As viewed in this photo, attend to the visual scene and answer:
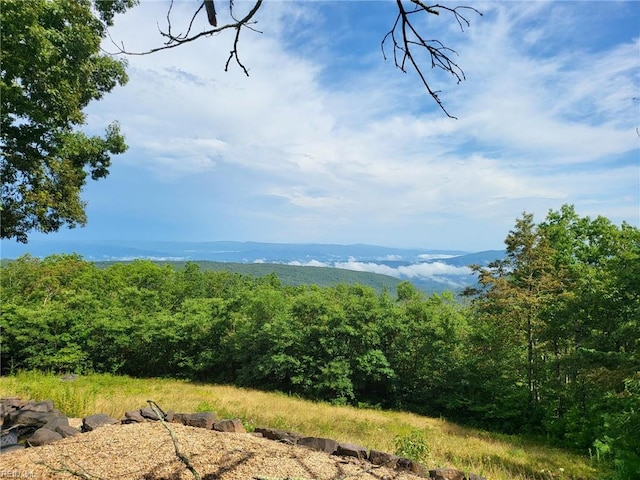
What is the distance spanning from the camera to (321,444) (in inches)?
212

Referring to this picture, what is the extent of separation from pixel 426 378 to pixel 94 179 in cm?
1691

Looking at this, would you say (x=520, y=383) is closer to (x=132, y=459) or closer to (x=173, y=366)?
(x=132, y=459)

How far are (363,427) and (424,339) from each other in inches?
338

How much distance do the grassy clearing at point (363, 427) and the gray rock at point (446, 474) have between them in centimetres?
137

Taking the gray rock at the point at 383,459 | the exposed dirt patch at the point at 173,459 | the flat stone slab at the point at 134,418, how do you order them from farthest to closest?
the flat stone slab at the point at 134,418 < the gray rock at the point at 383,459 < the exposed dirt patch at the point at 173,459

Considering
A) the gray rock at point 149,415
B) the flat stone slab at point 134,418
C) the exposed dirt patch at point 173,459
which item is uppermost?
the exposed dirt patch at point 173,459

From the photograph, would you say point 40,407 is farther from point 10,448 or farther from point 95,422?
→ point 10,448

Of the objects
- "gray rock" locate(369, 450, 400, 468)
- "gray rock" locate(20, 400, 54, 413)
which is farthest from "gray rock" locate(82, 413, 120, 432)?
"gray rock" locate(369, 450, 400, 468)

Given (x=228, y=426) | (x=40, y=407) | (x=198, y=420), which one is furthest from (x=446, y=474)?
(x=40, y=407)

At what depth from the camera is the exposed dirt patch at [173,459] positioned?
4023mm

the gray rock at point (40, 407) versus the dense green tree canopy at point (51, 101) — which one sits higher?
the dense green tree canopy at point (51, 101)

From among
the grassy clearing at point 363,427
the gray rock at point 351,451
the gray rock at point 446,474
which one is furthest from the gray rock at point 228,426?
the gray rock at point 446,474

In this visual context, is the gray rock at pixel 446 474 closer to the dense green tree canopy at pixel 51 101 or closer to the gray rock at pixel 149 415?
the gray rock at pixel 149 415

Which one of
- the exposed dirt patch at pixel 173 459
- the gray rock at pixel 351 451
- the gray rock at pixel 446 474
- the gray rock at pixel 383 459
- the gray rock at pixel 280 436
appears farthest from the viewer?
the gray rock at pixel 280 436
